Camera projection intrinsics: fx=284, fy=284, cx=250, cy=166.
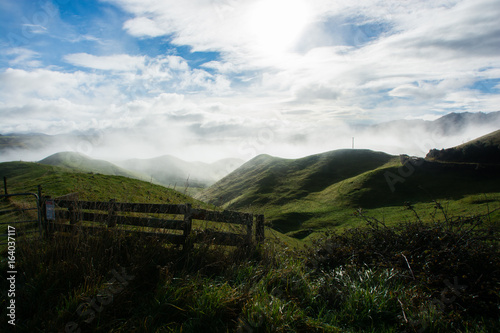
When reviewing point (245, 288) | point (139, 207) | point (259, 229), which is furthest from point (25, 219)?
point (245, 288)

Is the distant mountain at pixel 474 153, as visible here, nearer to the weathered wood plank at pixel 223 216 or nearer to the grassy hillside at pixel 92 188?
the grassy hillside at pixel 92 188

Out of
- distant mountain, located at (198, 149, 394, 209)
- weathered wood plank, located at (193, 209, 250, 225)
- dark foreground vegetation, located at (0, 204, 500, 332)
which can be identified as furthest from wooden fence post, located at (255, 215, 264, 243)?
distant mountain, located at (198, 149, 394, 209)

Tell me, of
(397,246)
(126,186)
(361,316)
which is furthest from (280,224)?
(361,316)

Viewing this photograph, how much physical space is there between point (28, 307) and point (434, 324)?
639 centimetres

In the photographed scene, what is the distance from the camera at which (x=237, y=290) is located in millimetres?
5090

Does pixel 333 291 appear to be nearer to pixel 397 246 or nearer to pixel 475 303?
pixel 475 303

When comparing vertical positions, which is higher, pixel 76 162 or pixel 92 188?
pixel 76 162

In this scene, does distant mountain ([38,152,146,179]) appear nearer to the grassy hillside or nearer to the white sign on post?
the grassy hillside

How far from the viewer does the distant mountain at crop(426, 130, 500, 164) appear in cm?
4944

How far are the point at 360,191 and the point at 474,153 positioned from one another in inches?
891

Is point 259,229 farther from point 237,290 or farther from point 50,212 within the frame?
point 50,212

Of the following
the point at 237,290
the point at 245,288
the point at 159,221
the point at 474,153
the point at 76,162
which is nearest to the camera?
the point at 245,288

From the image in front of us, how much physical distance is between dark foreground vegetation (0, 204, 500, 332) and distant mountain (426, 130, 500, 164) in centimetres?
5472

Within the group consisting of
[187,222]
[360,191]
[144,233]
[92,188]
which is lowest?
[360,191]
